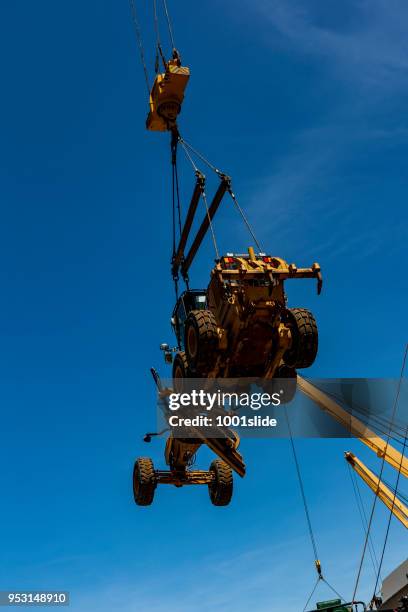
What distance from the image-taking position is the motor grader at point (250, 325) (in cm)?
1758

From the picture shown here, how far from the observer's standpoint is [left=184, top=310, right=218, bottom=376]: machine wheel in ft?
58.2

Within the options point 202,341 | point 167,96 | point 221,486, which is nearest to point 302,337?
point 202,341

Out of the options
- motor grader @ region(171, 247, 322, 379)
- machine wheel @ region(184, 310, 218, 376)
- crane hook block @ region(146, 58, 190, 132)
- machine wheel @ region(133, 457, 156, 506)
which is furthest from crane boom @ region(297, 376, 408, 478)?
crane hook block @ region(146, 58, 190, 132)

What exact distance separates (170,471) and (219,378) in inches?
371

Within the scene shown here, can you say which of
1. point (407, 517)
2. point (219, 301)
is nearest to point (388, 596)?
point (219, 301)

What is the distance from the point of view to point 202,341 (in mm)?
17719

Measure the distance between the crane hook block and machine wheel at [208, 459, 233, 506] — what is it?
13873 millimetres

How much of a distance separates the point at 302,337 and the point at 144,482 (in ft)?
36.7

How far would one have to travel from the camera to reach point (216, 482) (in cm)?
2816

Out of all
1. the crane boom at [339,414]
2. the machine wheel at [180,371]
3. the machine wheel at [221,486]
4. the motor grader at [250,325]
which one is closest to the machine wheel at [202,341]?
the motor grader at [250,325]

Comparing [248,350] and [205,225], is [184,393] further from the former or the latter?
[205,225]

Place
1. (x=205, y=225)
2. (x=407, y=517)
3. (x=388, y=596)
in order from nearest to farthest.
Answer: (x=388, y=596) → (x=205, y=225) → (x=407, y=517)

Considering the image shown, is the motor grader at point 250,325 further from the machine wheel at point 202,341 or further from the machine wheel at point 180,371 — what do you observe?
the machine wheel at point 180,371

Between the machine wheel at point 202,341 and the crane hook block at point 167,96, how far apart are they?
8.17 metres
